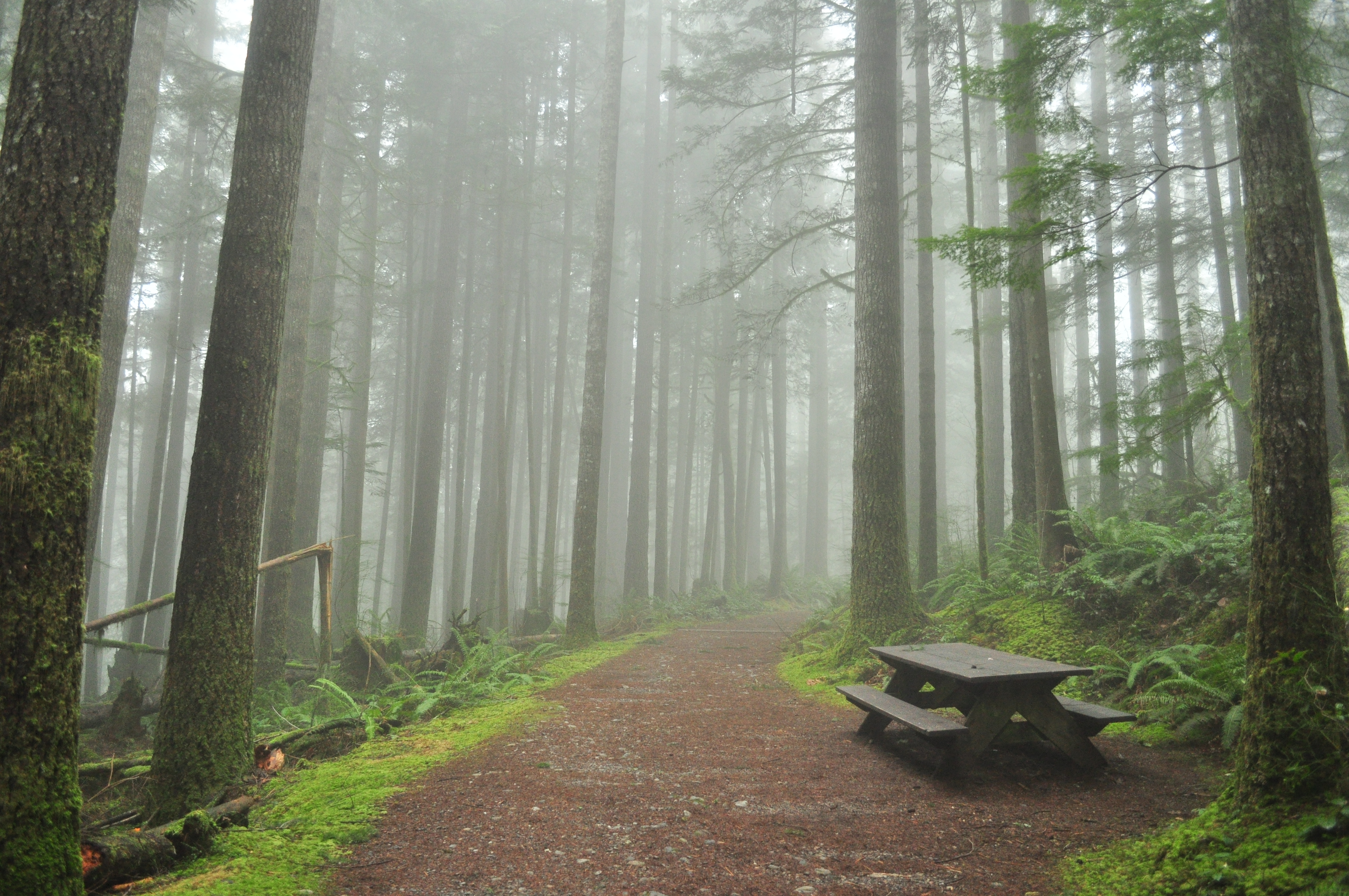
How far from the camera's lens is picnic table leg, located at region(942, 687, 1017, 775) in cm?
479

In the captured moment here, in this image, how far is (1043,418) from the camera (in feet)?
30.2

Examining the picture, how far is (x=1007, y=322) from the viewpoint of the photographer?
1332 cm

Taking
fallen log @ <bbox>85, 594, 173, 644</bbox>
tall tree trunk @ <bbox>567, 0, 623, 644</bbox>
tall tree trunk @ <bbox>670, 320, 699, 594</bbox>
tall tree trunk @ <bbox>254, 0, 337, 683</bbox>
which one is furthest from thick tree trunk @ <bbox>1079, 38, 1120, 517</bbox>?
tall tree trunk @ <bbox>254, 0, 337, 683</bbox>

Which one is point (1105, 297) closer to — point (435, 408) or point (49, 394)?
point (435, 408)

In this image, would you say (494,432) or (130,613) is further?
(494,432)

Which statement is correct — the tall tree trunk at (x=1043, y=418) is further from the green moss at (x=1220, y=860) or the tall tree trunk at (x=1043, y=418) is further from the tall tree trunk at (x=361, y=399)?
the tall tree trunk at (x=361, y=399)

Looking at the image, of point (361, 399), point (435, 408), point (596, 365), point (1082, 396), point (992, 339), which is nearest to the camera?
point (596, 365)

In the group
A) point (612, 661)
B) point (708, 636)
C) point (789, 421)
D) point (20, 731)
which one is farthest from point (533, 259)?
point (789, 421)

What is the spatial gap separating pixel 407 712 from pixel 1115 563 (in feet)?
24.8

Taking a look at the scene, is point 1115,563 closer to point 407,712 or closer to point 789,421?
point 407,712

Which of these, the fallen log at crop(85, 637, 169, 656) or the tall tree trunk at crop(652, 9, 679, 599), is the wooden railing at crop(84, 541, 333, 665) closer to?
the fallen log at crop(85, 637, 169, 656)

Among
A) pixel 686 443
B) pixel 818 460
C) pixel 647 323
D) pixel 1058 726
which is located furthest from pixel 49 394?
pixel 818 460

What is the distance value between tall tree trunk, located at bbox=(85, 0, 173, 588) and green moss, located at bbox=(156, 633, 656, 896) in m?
6.30

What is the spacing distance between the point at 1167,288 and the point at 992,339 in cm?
351
